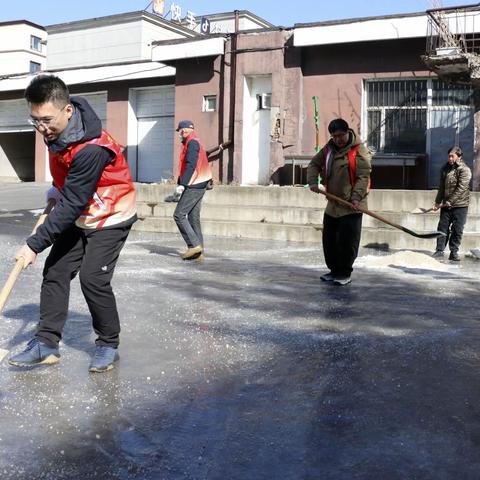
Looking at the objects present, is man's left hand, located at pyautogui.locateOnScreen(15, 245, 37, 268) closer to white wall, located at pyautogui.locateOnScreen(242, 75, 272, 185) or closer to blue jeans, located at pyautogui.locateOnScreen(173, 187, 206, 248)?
blue jeans, located at pyautogui.locateOnScreen(173, 187, 206, 248)

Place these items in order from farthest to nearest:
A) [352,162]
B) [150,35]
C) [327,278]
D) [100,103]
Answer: [150,35], [100,103], [327,278], [352,162]

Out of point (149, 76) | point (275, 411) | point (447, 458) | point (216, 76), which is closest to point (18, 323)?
point (275, 411)

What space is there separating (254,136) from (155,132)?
4638 mm

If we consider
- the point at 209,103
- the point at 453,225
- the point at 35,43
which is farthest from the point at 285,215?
the point at 35,43

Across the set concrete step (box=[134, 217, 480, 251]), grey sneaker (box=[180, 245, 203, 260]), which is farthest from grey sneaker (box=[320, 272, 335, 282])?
concrete step (box=[134, 217, 480, 251])

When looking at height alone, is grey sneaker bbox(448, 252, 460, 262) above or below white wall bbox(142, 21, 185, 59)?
below

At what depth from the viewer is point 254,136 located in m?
17.9

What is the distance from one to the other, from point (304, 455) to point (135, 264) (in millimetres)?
6103

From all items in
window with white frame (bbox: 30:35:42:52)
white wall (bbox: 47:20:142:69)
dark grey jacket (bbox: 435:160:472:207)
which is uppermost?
window with white frame (bbox: 30:35:42:52)

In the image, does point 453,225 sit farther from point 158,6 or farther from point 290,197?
point 158,6

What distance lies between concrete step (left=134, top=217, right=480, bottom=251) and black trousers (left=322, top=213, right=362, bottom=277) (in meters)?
3.75

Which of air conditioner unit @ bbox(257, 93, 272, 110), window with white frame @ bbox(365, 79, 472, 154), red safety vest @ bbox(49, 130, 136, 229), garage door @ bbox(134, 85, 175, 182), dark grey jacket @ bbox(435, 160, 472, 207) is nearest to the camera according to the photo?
red safety vest @ bbox(49, 130, 136, 229)

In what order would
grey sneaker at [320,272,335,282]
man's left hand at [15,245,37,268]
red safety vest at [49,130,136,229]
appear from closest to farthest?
man's left hand at [15,245,37,268], red safety vest at [49,130,136,229], grey sneaker at [320,272,335,282]

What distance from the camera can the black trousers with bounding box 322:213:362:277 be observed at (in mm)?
7059
